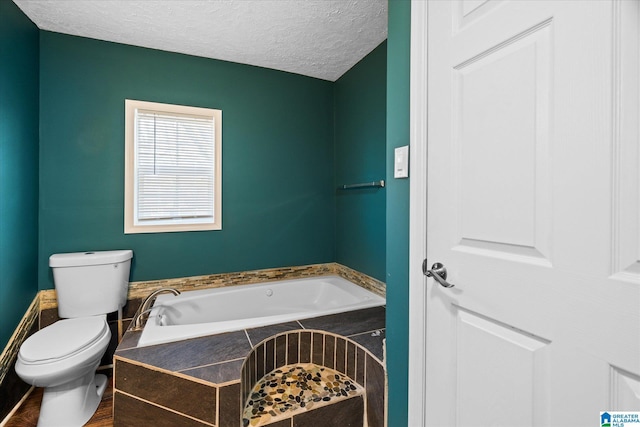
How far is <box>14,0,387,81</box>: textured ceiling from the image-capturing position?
1.82m

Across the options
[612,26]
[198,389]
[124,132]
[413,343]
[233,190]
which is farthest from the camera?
[233,190]

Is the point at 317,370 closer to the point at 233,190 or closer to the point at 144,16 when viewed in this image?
the point at 233,190

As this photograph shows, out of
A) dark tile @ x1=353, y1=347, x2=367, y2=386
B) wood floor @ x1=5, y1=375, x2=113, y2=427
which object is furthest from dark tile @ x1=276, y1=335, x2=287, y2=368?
wood floor @ x1=5, y1=375, x2=113, y2=427

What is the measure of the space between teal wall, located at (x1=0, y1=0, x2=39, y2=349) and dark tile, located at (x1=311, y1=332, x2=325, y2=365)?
1.68m

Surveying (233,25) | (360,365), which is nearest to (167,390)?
(360,365)

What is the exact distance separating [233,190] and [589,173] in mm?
2371

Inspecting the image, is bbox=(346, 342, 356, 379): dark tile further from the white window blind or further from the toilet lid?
the white window blind

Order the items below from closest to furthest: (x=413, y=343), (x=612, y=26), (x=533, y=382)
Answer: (x=612, y=26) < (x=533, y=382) < (x=413, y=343)

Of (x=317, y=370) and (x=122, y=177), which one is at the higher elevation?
(x=122, y=177)

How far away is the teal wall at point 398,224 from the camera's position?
3.74ft

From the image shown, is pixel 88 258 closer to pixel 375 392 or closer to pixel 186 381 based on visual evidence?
pixel 186 381

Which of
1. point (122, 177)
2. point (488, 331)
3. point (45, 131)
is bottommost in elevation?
point (488, 331)

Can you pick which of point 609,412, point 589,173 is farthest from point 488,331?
point 589,173

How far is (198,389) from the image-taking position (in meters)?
1.28
